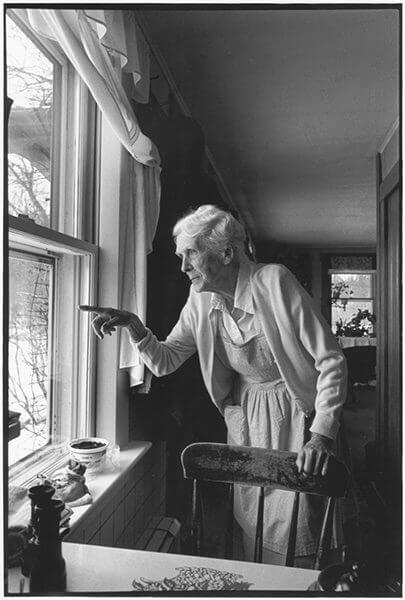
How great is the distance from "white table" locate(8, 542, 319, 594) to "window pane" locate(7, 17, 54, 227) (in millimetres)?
698

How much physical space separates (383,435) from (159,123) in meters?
0.81

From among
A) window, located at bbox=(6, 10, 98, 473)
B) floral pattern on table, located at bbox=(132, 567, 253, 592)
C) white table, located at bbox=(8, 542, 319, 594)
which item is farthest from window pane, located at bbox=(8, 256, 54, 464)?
floral pattern on table, located at bbox=(132, 567, 253, 592)

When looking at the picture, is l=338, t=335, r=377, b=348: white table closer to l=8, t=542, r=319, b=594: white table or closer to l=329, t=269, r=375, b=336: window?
l=329, t=269, r=375, b=336: window

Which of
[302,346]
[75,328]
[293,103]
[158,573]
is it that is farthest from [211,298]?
[158,573]

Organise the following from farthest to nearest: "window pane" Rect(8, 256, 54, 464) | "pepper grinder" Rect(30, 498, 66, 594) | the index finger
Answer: the index finger, "window pane" Rect(8, 256, 54, 464), "pepper grinder" Rect(30, 498, 66, 594)

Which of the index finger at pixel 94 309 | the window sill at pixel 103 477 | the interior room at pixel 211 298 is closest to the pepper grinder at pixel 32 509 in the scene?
→ the interior room at pixel 211 298

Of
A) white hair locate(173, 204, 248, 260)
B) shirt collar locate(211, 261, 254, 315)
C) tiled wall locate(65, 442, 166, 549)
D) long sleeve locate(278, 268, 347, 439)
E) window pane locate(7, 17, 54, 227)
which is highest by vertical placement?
window pane locate(7, 17, 54, 227)

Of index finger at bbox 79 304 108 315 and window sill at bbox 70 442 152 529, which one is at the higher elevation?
index finger at bbox 79 304 108 315

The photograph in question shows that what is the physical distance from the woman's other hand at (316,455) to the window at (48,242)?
53 cm

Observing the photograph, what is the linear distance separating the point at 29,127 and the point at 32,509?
30.6 inches

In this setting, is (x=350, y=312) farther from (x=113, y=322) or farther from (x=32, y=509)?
(x=32, y=509)

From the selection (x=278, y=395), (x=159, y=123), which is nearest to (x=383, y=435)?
(x=278, y=395)

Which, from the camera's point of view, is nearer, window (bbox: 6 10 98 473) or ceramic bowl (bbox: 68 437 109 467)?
window (bbox: 6 10 98 473)

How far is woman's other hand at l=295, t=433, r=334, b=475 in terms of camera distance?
96 cm
